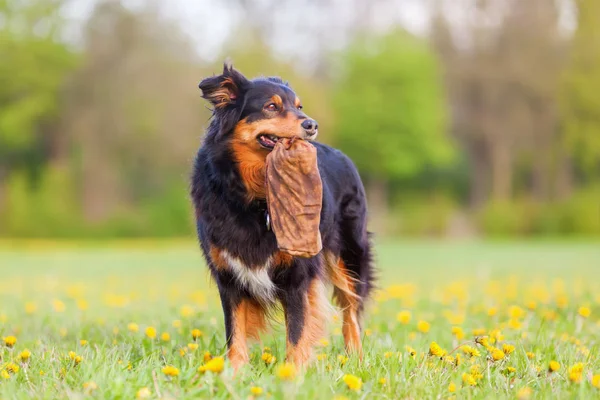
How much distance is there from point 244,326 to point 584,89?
3677 cm

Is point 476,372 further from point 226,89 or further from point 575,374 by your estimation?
point 226,89

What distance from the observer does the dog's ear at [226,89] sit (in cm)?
436

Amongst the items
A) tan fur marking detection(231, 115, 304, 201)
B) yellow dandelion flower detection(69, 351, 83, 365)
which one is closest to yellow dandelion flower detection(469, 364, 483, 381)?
tan fur marking detection(231, 115, 304, 201)

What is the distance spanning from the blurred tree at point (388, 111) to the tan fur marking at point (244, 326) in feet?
105

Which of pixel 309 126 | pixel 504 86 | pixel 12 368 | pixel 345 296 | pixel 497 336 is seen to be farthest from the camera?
pixel 504 86

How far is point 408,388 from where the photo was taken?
10.6 ft

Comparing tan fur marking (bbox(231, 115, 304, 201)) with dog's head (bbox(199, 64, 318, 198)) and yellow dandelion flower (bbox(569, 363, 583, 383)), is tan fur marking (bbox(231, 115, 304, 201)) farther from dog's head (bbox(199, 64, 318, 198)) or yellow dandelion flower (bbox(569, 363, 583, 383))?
yellow dandelion flower (bbox(569, 363, 583, 383))

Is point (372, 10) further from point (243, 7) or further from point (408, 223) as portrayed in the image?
point (408, 223)

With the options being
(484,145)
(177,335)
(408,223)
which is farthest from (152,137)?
(177,335)

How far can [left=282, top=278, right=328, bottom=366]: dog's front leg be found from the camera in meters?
4.11

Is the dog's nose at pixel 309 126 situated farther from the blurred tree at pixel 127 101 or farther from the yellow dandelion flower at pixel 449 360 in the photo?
the blurred tree at pixel 127 101

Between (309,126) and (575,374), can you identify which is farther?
(309,126)

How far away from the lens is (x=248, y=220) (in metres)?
4.21

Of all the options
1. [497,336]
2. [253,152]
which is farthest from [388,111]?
[253,152]
